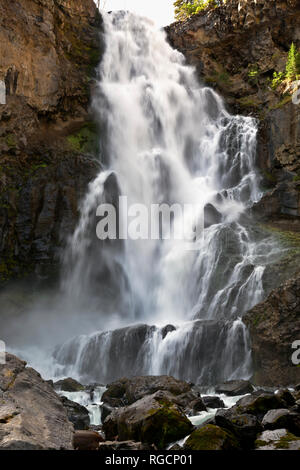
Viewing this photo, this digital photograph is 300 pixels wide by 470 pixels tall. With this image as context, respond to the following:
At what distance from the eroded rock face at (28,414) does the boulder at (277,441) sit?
303 cm

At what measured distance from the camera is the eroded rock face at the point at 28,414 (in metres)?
4.70

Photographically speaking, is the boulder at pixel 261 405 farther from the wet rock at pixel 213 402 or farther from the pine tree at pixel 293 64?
the pine tree at pixel 293 64

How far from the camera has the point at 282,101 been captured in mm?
26734

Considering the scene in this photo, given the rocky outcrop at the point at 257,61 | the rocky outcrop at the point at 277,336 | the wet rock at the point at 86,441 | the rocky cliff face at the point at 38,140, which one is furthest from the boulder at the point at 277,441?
the rocky outcrop at the point at 257,61

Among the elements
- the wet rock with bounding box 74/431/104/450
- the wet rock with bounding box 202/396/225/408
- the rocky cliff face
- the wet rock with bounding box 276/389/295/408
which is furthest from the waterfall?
the wet rock with bounding box 74/431/104/450

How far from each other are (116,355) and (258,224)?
1092cm

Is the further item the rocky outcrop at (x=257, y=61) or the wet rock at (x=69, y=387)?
the rocky outcrop at (x=257, y=61)

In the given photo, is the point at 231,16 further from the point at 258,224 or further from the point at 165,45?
the point at 258,224

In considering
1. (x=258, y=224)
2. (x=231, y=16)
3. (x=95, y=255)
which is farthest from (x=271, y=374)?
(x=231, y=16)

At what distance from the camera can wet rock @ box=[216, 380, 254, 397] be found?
1155cm

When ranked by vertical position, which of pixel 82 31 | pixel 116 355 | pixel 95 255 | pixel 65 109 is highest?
pixel 82 31

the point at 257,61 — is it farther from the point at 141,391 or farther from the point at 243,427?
the point at 243,427
